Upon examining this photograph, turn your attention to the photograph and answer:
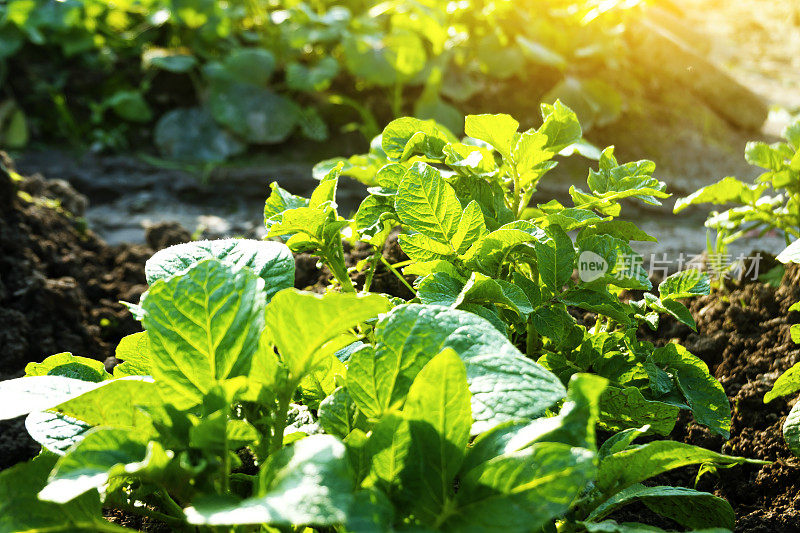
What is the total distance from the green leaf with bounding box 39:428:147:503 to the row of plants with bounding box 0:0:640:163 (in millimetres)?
3486

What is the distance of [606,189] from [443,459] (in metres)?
0.79

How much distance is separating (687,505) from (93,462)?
94 cm

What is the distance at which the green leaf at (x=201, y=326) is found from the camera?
40.0 inches

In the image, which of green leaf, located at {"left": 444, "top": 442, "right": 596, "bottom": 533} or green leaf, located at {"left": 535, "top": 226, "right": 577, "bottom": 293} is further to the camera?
green leaf, located at {"left": 535, "top": 226, "right": 577, "bottom": 293}

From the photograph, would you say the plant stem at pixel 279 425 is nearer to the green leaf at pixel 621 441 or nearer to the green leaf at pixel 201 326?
the green leaf at pixel 201 326

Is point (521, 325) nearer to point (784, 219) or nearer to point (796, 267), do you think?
point (784, 219)

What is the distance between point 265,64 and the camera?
4.62 meters

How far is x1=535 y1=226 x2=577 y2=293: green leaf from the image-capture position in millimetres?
1274

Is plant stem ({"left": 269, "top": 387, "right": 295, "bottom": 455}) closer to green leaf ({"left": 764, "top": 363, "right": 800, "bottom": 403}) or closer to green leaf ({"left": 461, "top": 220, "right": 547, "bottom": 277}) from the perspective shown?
green leaf ({"left": 461, "top": 220, "right": 547, "bottom": 277})

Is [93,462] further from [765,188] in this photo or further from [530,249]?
[765,188]

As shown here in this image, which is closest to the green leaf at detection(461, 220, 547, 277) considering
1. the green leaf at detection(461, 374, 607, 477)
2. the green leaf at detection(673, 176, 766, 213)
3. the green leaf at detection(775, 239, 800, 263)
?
the green leaf at detection(461, 374, 607, 477)

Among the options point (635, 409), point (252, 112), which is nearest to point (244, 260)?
point (635, 409)

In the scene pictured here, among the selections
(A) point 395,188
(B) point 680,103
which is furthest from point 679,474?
(B) point 680,103

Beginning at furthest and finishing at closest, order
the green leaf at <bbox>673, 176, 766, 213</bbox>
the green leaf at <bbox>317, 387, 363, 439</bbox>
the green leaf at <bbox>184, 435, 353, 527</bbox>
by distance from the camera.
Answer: the green leaf at <bbox>673, 176, 766, 213</bbox>, the green leaf at <bbox>317, 387, 363, 439</bbox>, the green leaf at <bbox>184, 435, 353, 527</bbox>
